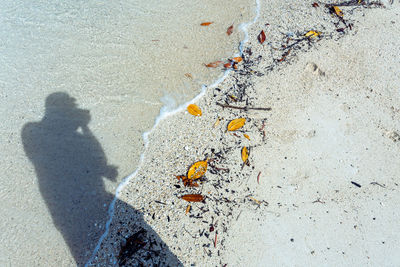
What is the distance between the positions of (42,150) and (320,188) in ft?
10.4

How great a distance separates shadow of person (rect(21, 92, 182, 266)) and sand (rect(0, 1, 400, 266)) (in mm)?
97

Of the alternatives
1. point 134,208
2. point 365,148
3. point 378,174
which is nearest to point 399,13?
point 365,148

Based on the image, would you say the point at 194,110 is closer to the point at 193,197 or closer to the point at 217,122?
the point at 217,122

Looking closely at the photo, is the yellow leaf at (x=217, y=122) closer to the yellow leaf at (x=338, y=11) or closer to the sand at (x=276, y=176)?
the sand at (x=276, y=176)

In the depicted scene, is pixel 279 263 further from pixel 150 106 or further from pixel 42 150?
pixel 42 150

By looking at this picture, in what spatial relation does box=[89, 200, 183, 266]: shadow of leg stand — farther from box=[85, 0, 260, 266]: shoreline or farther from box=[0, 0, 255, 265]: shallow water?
box=[0, 0, 255, 265]: shallow water

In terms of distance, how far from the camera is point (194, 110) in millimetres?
3314

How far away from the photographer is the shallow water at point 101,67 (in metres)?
3.00

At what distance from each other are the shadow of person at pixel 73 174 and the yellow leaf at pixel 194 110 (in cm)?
113

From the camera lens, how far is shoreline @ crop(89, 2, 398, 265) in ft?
8.44

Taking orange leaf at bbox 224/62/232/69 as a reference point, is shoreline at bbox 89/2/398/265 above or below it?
below

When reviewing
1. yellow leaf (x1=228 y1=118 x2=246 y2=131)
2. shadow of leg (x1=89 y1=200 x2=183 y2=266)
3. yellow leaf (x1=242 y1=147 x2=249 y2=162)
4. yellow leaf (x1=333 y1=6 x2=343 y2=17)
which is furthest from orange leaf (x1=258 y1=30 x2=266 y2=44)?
shadow of leg (x1=89 y1=200 x2=183 y2=266)

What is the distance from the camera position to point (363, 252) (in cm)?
253

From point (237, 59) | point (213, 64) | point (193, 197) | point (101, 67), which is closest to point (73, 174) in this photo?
point (193, 197)
